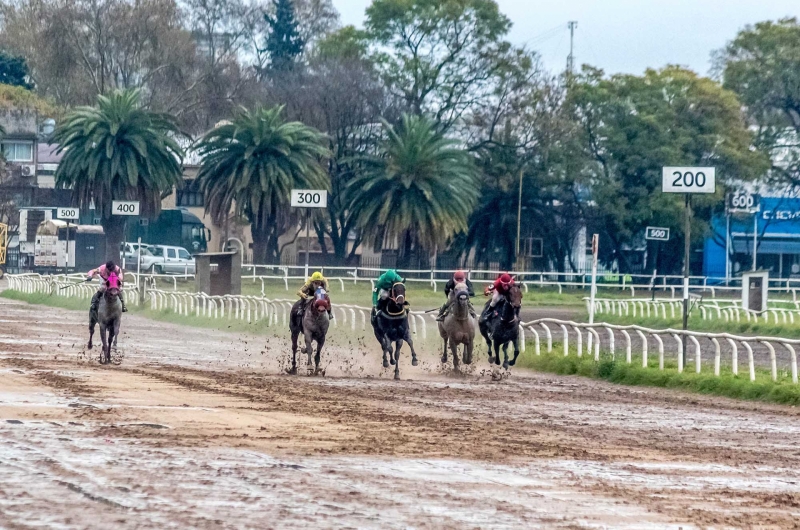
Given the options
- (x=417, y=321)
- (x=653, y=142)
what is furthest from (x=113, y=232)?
(x=417, y=321)

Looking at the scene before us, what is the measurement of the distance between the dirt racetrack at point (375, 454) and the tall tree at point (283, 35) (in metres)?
71.3

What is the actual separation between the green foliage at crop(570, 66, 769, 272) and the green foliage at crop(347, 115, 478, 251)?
7.80 m

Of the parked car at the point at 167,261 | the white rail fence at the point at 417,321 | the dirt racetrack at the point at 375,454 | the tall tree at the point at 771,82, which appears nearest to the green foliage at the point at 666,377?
the white rail fence at the point at 417,321

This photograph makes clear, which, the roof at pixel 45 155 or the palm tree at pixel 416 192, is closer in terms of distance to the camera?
the palm tree at pixel 416 192

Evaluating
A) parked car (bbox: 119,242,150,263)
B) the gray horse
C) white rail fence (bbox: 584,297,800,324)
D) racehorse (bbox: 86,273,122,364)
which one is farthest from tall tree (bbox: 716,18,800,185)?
racehorse (bbox: 86,273,122,364)

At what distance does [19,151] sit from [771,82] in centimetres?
4843

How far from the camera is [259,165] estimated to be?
59.6 meters

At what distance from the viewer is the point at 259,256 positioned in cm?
6369

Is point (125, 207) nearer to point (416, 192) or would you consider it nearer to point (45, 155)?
point (416, 192)

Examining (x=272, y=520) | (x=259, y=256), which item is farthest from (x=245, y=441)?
(x=259, y=256)

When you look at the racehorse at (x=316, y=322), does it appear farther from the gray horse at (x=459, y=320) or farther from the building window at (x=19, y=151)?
the building window at (x=19, y=151)

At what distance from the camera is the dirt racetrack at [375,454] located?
785cm

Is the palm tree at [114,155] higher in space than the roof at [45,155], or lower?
lower

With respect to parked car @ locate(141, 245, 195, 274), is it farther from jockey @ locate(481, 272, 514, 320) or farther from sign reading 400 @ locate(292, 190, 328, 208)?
jockey @ locate(481, 272, 514, 320)
